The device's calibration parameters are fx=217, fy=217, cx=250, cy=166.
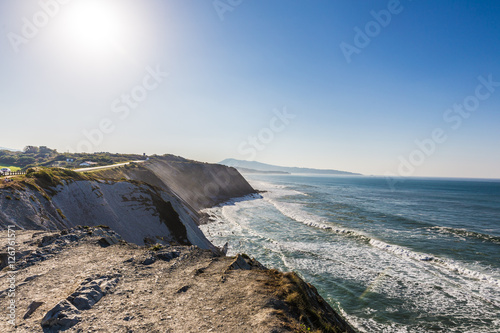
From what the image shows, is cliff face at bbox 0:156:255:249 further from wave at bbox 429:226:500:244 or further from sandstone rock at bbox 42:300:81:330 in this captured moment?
wave at bbox 429:226:500:244

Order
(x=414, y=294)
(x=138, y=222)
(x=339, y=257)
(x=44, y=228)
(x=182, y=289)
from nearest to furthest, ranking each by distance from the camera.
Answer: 1. (x=182, y=289)
2. (x=44, y=228)
3. (x=414, y=294)
4. (x=138, y=222)
5. (x=339, y=257)

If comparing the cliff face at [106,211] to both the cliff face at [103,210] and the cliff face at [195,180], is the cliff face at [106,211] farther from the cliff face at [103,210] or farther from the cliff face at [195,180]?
the cliff face at [195,180]

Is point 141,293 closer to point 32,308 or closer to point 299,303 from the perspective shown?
point 32,308

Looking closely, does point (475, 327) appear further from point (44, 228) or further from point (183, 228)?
point (44, 228)

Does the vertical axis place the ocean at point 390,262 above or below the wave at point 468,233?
below

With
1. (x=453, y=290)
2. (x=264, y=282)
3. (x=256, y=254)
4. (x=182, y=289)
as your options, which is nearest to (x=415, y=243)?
(x=453, y=290)

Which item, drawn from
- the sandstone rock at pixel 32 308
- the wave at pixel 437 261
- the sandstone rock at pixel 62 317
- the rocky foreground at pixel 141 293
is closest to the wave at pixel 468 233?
the wave at pixel 437 261

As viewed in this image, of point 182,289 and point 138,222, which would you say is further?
point 138,222

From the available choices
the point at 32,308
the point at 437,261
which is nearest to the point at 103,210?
the point at 32,308
